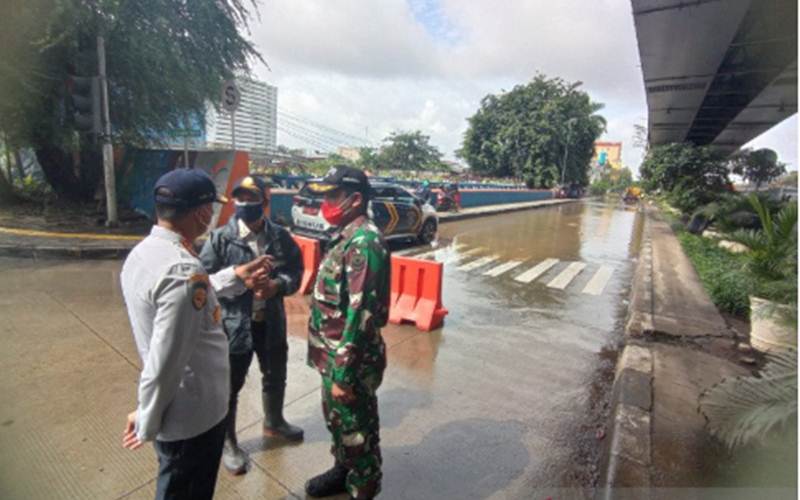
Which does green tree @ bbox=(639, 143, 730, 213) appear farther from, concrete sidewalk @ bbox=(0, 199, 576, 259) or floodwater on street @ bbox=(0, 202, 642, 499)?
concrete sidewalk @ bbox=(0, 199, 576, 259)

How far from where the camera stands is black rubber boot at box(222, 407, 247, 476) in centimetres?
258

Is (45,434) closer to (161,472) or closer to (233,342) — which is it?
(233,342)

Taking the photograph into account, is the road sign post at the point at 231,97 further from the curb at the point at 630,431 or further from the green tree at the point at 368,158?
the green tree at the point at 368,158

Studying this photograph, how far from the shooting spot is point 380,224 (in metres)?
10.1

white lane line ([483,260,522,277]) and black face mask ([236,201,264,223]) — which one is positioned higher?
black face mask ([236,201,264,223])

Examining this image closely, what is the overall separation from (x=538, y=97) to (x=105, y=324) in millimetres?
44717

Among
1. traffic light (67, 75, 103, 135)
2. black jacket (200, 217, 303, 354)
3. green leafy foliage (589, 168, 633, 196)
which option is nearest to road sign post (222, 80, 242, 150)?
traffic light (67, 75, 103, 135)

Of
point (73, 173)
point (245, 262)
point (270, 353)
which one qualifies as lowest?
point (270, 353)

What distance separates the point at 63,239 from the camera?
825 cm

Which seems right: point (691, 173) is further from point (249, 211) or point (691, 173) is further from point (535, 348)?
point (249, 211)

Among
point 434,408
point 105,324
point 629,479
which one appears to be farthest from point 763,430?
point 105,324

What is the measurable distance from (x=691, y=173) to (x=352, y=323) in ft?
56.4

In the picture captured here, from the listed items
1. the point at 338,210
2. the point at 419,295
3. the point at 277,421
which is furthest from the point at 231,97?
the point at 338,210

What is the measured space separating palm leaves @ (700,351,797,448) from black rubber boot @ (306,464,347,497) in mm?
2134
